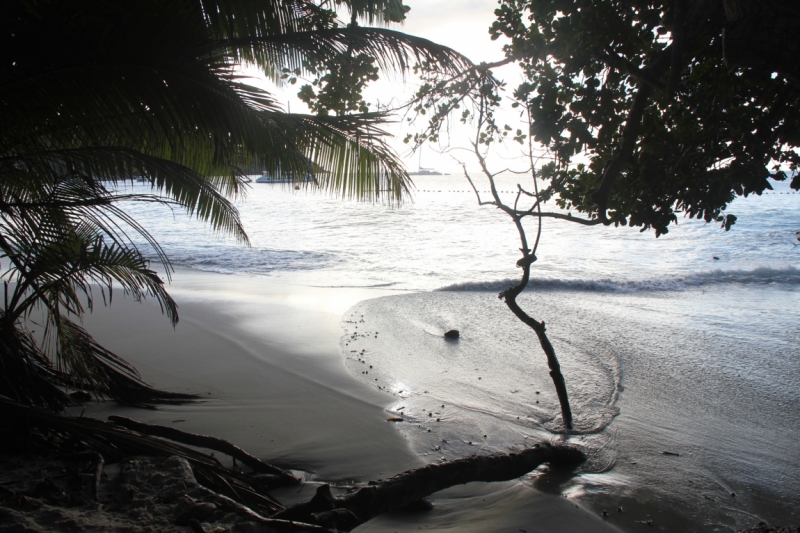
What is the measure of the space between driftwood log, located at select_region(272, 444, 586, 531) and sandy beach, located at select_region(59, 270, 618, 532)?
0.45ft

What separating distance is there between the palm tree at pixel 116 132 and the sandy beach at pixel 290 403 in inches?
31.0

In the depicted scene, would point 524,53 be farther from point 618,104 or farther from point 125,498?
point 125,498

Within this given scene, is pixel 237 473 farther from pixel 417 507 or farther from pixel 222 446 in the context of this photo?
pixel 417 507

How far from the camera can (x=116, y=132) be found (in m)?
3.54

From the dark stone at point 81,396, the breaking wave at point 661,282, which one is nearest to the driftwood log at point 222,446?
the dark stone at point 81,396

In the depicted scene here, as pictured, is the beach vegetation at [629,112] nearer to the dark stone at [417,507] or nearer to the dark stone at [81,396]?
the dark stone at [417,507]

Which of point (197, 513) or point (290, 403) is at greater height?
point (197, 513)

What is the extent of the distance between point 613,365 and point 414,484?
446 centimetres

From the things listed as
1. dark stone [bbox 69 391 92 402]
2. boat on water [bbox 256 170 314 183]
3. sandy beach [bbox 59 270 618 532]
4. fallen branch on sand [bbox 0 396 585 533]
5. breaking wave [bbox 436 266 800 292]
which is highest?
boat on water [bbox 256 170 314 183]

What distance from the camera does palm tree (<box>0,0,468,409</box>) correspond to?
9.38 feet

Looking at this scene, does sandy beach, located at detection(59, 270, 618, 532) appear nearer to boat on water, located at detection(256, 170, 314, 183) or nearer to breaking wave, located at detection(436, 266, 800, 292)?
boat on water, located at detection(256, 170, 314, 183)

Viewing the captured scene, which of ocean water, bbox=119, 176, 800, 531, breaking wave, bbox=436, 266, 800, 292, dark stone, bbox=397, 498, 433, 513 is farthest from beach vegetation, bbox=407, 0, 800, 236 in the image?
breaking wave, bbox=436, 266, 800, 292

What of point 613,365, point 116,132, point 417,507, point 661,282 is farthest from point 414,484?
point 661,282

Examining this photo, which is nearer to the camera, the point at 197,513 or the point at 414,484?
the point at 197,513
